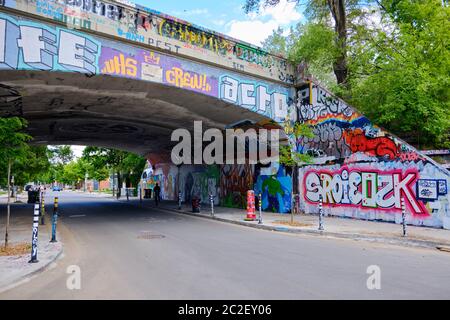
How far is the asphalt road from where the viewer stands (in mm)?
5688

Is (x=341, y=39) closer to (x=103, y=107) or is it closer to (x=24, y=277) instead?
(x=103, y=107)

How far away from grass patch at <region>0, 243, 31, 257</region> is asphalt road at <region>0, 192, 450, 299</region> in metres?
1.10

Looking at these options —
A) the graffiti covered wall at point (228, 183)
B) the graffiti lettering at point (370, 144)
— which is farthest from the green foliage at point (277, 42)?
the graffiti lettering at point (370, 144)

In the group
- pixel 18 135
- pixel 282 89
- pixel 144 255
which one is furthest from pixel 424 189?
pixel 18 135

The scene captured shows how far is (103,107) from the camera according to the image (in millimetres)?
18656

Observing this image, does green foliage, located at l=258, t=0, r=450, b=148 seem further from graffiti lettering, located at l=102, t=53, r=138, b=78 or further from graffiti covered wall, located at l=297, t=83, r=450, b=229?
graffiti lettering, located at l=102, t=53, r=138, b=78

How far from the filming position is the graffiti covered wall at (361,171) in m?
13.6

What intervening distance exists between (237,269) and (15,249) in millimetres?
6185

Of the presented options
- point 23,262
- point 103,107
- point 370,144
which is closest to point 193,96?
point 103,107

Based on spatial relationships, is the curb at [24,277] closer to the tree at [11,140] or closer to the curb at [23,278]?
the curb at [23,278]

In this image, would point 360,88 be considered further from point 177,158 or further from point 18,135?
point 177,158

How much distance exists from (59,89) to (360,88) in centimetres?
1461

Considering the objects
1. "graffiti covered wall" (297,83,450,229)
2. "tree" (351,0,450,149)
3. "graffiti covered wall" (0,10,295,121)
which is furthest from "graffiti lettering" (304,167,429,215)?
"graffiti covered wall" (0,10,295,121)

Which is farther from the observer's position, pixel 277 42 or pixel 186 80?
pixel 277 42
